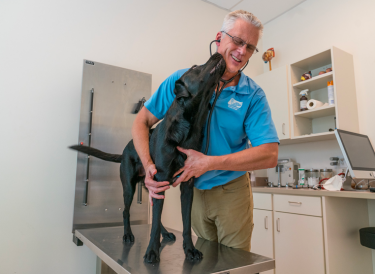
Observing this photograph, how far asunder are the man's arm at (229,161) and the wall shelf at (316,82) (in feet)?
5.77

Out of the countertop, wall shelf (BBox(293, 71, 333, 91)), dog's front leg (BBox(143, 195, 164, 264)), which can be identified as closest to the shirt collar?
dog's front leg (BBox(143, 195, 164, 264))

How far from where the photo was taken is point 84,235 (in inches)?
61.2

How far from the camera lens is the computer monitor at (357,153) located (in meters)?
2.00

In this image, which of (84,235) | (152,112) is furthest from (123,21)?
(84,235)

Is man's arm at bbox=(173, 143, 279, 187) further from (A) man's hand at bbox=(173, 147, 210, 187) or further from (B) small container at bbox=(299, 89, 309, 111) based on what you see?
(B) small container at bbox=(299, 89, 309, 111)

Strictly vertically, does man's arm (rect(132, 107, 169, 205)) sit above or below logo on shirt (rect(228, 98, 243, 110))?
below

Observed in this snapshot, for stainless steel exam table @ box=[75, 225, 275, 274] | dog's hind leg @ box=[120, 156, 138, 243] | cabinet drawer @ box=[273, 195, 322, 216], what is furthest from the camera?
cabinet drawer @ box=[273, 195, 322, 216]

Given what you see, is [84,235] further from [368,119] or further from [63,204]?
[368,119]

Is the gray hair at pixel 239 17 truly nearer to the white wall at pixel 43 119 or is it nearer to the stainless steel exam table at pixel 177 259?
the stainless steel exam table at pixel 177 259

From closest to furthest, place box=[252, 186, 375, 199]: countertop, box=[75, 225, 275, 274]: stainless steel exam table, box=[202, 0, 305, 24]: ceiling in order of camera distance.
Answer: box=[75, 225, 275, 274]: stainless steel exam table
box=[252, 186, 375, 199]: countertop
box=[202, 0, 305, 24]: ceiling

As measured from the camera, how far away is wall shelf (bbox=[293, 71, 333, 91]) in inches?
99.2

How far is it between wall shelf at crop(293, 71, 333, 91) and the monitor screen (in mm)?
641

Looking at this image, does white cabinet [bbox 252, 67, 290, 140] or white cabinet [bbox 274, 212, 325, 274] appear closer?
white cabinet [bbox 274, 212, 325, 274]

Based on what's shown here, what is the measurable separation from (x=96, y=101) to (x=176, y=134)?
56.6 inches
